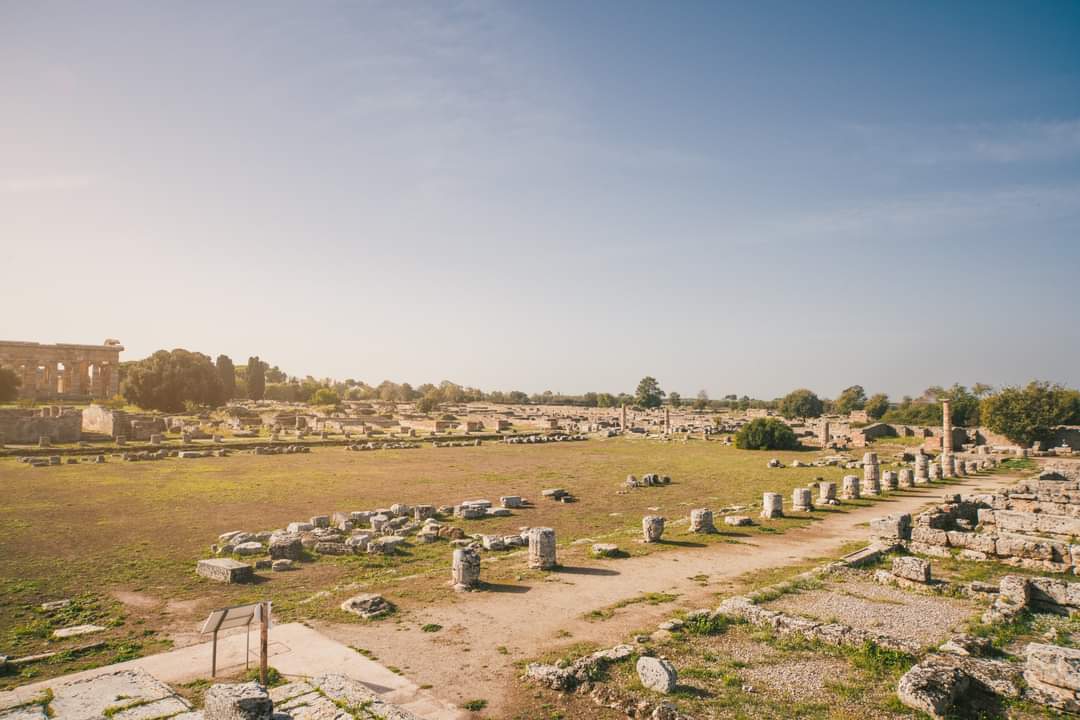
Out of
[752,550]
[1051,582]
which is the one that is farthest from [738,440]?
[1051,582]

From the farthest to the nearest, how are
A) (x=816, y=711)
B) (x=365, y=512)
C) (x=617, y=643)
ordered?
1. (x=365, y=512)
2. (x=617, y=643)
3. (x=816, y=711)

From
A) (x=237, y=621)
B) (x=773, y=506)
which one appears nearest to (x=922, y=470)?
(x=773, y=506)

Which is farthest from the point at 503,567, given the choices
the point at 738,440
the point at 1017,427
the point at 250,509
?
the point at 1017,427

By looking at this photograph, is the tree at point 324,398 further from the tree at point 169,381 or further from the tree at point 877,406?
the tree at point 877,406

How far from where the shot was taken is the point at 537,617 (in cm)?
1065

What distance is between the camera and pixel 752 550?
51.6 ft

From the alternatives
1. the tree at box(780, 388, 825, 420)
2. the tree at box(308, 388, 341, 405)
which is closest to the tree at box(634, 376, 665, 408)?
the tree at box(780, 388, 825, 420)

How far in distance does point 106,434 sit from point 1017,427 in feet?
211

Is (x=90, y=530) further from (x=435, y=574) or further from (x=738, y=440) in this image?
(x=738, y=440)

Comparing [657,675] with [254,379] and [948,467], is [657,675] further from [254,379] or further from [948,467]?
[254,379]

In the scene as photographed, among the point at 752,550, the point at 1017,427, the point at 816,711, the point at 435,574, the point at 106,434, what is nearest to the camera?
the point at 816,711

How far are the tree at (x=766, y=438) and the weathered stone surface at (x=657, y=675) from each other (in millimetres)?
38598

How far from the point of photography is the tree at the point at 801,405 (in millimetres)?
91000

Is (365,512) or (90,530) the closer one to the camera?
(90,530)
